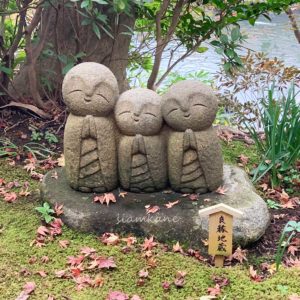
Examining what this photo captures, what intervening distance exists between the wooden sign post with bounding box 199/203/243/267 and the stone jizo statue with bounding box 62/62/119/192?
2.57 ft

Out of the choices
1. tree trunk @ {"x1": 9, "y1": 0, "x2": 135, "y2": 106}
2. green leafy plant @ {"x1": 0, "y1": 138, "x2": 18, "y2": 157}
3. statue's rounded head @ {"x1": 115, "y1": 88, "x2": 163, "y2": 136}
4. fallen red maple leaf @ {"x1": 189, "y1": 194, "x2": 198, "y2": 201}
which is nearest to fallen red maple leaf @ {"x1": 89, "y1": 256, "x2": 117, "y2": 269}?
fallen red maple leaf @ {"x1": 189, "y1": 194, "x2": 198, "y2": 201}

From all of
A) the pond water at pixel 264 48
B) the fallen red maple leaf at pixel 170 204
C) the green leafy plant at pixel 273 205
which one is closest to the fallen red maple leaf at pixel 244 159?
the green leafy plant at pixel 273 205

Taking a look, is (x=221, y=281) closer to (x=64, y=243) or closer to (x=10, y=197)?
(x=64, y=243)

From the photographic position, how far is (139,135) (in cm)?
282

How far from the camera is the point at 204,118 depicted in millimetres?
2762

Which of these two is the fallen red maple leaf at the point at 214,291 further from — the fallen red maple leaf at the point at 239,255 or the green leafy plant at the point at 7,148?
the green leafy plant at the point at 7,148

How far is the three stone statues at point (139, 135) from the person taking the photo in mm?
2775

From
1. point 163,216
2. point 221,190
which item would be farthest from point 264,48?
point 163,216

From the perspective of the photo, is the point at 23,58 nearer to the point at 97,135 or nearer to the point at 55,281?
the point at 97,135

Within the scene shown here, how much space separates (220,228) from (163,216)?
0.43 m

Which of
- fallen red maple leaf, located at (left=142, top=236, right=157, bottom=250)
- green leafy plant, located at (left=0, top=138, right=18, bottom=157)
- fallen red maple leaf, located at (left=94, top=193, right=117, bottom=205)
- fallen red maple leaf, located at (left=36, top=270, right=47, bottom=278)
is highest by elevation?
green leafy plant, located at (left=0, top=138, right=18, bottom=157)

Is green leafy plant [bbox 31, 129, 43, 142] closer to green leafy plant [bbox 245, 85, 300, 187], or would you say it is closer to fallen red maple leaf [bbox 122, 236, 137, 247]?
fallen red maple leaf [bbox 122, 236, 137, 247]

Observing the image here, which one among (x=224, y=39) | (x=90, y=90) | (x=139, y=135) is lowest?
(x=139, y=135)

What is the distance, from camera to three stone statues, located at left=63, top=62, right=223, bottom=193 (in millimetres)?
2775
